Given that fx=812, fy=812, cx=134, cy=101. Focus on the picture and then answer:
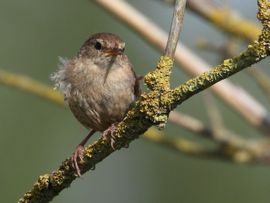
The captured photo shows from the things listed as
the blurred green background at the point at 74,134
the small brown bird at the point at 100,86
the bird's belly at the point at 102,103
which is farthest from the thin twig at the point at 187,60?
the blurred green background at the point at 74,134

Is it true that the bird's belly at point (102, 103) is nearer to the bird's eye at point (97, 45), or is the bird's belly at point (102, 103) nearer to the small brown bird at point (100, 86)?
the small brown bird at point (100, 86)

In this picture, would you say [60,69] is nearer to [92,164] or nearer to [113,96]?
[113,96]

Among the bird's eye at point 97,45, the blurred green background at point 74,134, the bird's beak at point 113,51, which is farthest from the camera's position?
the blurred green background at point 74,134

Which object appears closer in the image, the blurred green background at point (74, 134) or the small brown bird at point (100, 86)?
the small brown bird at point (100, 86)

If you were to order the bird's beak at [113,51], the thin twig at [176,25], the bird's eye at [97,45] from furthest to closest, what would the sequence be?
1. the bird's eye at [97,45]
2. the bird's beak at [113,51]
3. the thin twig at [176,25]

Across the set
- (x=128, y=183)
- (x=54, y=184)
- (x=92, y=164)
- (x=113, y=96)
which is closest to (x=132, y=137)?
(x=92, y=164)

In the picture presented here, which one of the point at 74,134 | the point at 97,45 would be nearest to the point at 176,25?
the point at 97,45
